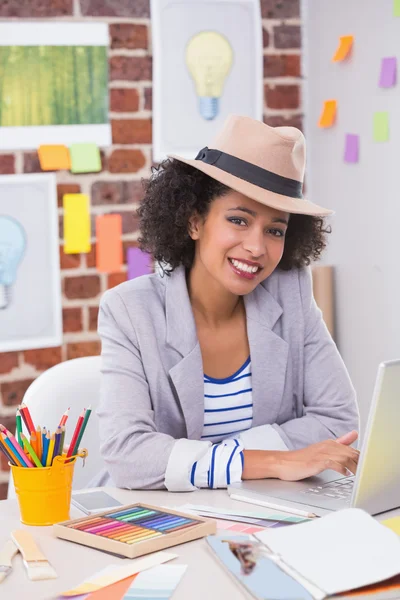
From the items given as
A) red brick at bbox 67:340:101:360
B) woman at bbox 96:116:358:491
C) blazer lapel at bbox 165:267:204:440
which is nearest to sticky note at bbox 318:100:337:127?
woman at bbox 96:116:358:491

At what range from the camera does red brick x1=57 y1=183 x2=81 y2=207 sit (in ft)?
8.41

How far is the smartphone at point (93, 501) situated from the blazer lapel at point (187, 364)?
1.00 ft

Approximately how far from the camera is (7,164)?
8.18 feet

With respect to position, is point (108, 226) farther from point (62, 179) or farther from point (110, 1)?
point (110, 1)

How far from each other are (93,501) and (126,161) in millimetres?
1471

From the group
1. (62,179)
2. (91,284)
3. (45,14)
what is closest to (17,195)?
(62,179)

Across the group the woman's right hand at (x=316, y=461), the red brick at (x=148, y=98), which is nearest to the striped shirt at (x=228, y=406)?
the woman's right hand at (x=316, y=461)

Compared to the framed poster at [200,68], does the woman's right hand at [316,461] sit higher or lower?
lower

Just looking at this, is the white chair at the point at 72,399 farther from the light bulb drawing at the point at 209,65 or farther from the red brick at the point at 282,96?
the red brick at the point at 282,96

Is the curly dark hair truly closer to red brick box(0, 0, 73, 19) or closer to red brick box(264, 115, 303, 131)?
red brick box(0, 0, 73, 19)

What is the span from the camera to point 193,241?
191cm

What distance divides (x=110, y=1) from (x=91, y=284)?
0.87m

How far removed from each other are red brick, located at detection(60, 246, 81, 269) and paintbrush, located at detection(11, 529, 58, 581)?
1458 millimetres

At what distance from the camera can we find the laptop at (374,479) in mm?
1147
